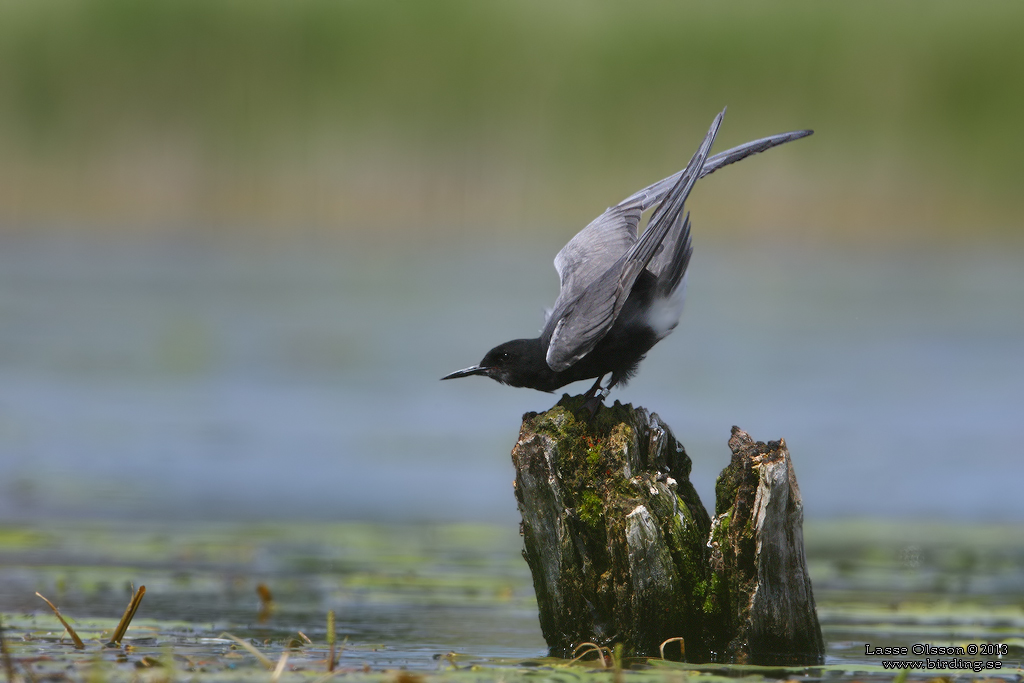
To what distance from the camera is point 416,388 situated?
14.7 metres

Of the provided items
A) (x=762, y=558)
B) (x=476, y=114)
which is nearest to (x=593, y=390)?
(x=762, y=558)

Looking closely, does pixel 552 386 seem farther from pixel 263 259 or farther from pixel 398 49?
pixel 398 49

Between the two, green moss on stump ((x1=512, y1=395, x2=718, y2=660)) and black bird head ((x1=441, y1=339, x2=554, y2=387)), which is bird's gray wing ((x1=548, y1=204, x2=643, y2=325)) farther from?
green moss on stump ((x1=512, y1=395, x2=718, y2=660))

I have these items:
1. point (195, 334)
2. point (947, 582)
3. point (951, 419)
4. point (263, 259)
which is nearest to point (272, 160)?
point (263, 259)

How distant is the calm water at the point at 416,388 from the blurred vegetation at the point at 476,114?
321 cm

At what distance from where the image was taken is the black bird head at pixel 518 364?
5.98 meters

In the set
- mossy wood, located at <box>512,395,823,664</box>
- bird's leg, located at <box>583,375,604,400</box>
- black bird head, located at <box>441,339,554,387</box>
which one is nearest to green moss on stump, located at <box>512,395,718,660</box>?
mossy wood, located at <box>512,395,823,664</box>

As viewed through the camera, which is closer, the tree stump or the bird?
the tree stump

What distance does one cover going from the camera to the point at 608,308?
5.71 m

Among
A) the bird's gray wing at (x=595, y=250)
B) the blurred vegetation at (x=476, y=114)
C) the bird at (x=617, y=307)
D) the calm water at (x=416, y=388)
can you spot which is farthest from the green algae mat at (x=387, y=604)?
the blurred vegetation at (x=476, y=114)

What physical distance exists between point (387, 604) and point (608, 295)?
2.14 metres

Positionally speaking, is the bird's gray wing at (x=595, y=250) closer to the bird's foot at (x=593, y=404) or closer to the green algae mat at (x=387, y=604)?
the bird's foot at (x=593, y=404)

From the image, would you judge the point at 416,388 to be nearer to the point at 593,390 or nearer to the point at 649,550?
the point at 593,390

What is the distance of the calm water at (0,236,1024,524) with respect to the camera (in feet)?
34.3
